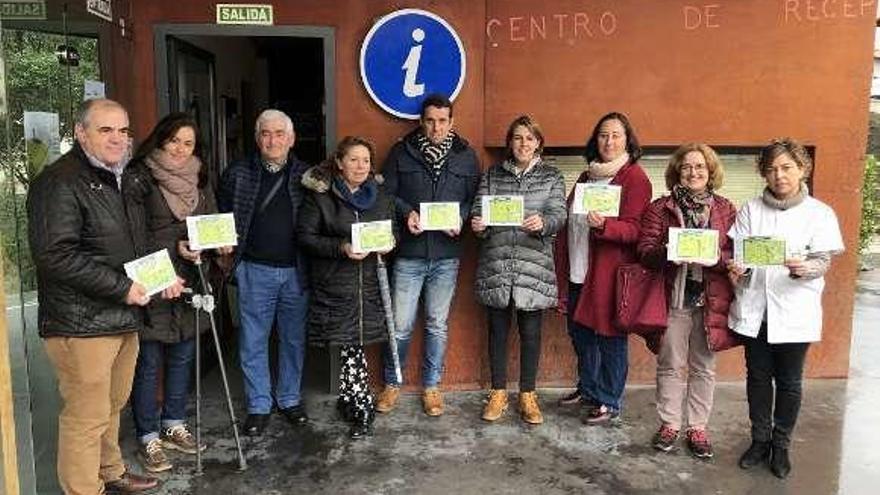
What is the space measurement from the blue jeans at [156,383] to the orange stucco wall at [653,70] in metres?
1.60

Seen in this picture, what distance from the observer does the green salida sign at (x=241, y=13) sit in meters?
4.38

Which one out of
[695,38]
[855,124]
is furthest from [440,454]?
[855,124]

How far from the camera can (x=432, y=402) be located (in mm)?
4539

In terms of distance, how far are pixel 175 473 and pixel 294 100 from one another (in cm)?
528

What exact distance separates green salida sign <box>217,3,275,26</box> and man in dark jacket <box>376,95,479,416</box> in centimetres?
107

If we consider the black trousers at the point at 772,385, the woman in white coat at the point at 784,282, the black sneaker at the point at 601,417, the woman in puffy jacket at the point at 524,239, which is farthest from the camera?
the black sneaker at the point at 601,417

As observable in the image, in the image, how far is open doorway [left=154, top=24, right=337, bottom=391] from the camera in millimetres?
4434

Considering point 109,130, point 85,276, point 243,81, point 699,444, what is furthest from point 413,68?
point 243,81

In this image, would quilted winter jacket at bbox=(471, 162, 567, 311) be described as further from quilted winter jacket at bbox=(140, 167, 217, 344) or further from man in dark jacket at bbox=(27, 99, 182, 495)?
man in dark jacket at bbox=(27, 99, 182, 495)

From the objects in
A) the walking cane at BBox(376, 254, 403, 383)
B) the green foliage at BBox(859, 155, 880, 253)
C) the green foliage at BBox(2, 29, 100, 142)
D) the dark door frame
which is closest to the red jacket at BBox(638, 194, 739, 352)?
the walking cane at BBox(376, 254, 403, 383)

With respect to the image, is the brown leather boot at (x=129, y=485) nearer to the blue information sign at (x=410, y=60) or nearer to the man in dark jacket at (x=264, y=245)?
the man in dark jacket at (x=264, y=245)

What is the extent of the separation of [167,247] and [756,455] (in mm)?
3095

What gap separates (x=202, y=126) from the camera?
18.5 feet

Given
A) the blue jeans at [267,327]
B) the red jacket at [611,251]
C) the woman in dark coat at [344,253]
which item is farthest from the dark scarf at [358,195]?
the red jacket at [611,251]
